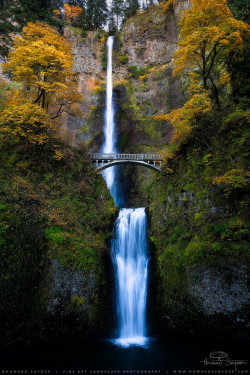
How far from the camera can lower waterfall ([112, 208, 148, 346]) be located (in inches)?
429

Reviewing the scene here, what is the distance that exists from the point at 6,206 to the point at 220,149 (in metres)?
10.8

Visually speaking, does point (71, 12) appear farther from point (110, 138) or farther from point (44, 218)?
point (44, 218)

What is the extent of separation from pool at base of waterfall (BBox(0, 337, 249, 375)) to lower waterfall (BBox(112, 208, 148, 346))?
4.26 ft

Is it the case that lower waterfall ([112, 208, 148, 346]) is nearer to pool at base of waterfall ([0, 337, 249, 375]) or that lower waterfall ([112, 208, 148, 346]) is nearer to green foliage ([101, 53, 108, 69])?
pool at base of waterfall ([0, 337, 249, 375])

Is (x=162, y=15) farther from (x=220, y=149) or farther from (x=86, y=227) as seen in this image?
(x=86, y=227)

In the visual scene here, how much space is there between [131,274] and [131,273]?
0.19 feet

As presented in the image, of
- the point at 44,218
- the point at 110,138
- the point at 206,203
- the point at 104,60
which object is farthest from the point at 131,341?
the point at 104,60

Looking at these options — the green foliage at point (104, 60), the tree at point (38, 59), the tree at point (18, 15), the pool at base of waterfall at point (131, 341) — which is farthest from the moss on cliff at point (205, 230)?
the green foliage at point (104, 60)

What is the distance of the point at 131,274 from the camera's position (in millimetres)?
12570

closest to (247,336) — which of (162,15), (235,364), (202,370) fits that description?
(235,364)

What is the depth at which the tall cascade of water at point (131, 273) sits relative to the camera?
10.9m

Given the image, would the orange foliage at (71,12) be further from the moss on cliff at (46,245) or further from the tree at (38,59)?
the moss on cliff at (46,245)

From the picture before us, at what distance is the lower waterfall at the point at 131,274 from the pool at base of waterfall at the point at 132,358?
1.30 metres

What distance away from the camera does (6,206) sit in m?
9.40
